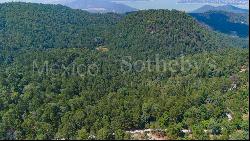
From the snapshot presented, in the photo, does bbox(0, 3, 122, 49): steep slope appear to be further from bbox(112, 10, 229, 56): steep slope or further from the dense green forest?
bbox(112, 10, 229, 56): steep slope

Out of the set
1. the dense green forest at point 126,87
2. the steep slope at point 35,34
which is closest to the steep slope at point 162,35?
the dense green forest at point 126,87

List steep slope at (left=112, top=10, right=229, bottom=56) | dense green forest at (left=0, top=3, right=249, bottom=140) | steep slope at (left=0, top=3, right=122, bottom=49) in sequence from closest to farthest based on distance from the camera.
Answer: dense green forest at (left=0, top=3, right=249, bottom=140), steep slope at (left=112, top=10, right=229, bottom=56), steep slope at (left=0, top=3, right=122, bottom=49)

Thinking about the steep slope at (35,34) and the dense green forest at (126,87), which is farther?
the steep slope at (35,34)

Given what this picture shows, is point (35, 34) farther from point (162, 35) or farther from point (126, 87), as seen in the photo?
point (126, 87)

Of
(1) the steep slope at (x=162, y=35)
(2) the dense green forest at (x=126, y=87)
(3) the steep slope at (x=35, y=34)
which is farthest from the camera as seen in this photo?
(3) the steep slope at (x=35, y=34)

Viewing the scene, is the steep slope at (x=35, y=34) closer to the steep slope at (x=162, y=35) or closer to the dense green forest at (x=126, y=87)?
the dense green forest at (x=126, y=87)

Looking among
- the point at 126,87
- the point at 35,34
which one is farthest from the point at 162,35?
the point at 126,87

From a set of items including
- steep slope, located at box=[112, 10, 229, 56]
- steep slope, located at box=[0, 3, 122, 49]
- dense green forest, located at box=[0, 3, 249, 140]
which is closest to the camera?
dense green forest, located at box=[0, 3, 249, 140]

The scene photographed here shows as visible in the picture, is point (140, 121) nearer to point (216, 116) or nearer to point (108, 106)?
point (108, 106)

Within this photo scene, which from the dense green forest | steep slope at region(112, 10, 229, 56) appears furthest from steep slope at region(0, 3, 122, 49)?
steep slope at region(112, 10, 229, 56)
